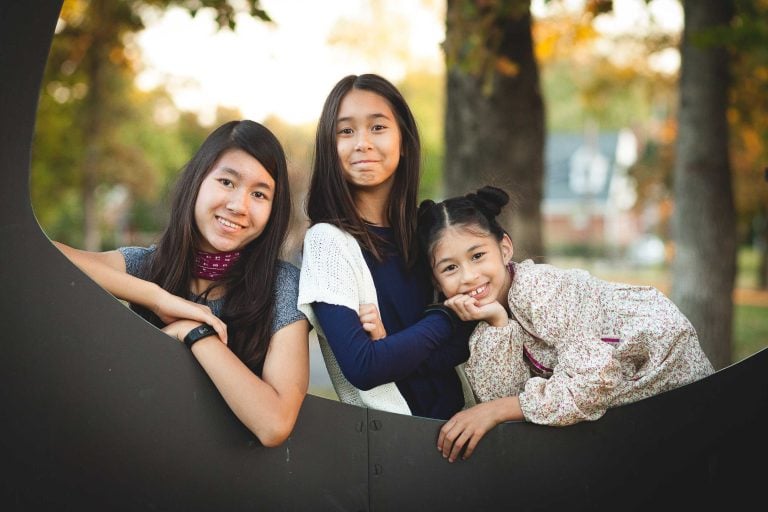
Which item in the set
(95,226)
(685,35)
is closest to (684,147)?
(685,35)

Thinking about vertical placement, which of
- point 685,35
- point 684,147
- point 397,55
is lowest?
point 684,147

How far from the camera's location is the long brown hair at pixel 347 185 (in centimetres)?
265

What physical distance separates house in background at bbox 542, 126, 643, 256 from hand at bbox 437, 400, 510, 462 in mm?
40407

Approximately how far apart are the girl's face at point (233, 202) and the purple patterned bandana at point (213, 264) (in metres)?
0.02

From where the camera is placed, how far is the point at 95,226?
18.8 metres

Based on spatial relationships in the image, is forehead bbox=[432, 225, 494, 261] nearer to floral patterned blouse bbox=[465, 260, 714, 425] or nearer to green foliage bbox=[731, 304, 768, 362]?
floral patterned blouse bbox=[465, 260, 714, 425]

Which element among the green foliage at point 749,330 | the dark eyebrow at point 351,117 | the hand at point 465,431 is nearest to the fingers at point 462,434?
the hand at point 465,431

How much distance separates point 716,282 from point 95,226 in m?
15.0

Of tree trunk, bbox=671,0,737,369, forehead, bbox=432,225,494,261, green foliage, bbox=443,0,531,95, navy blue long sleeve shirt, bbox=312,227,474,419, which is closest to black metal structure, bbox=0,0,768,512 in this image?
navy blue long sleeve shirt, bbox=312,227,474,419

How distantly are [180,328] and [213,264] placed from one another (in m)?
0.35

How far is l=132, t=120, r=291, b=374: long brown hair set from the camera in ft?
7.78

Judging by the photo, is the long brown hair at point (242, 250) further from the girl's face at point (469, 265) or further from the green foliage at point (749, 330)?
the green foliage at point (749, 330)

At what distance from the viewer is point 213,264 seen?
251 centimetres

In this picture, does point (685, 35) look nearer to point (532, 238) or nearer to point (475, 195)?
point (532, 238)
